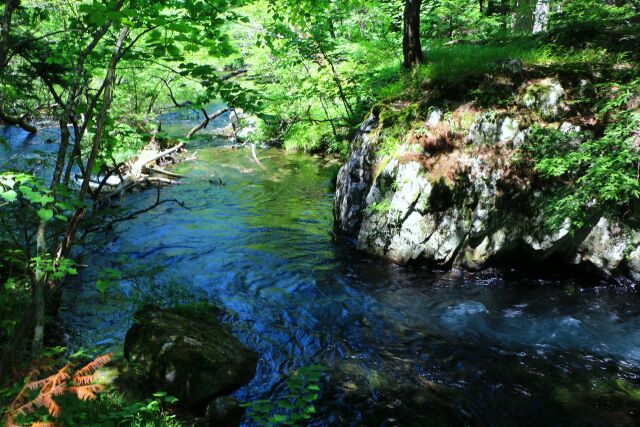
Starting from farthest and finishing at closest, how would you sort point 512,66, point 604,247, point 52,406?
point 512,66
point 604,247
point 52,406

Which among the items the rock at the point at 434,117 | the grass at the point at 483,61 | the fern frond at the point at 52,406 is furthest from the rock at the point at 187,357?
the grass at the point at 483,61

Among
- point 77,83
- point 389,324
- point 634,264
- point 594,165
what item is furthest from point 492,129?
point 77,83

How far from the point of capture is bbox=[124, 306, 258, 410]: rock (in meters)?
4.67

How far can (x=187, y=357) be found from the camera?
15.7 ft

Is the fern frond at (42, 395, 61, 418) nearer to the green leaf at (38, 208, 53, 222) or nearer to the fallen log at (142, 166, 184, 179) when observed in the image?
the green leaf at (38, 208, 53, 222)

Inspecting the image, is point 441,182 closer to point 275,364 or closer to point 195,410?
point 275,364

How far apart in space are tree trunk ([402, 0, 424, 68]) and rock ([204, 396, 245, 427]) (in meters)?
8.06

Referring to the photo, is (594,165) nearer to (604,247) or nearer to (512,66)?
(604,247)

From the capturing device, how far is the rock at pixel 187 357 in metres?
4.67

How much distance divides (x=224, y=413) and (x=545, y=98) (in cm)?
733

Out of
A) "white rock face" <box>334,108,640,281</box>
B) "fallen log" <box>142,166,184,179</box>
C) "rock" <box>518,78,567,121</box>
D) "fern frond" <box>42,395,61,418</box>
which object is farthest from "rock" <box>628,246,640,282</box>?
"fallen log" <box>142,166,184,179</box>

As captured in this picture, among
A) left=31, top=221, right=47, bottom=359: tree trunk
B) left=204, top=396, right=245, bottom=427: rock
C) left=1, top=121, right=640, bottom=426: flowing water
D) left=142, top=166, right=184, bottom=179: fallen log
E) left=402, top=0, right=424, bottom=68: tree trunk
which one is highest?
left=402, top=0, right=424, bottom=68: tree trunk

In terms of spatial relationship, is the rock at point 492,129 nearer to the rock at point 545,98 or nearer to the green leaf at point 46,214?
the rock at point 545,98

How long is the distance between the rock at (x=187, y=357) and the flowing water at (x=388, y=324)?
366mm
